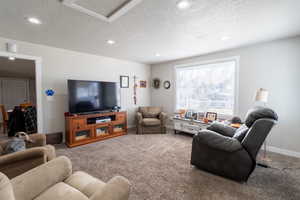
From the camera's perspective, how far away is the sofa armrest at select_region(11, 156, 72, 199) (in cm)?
98

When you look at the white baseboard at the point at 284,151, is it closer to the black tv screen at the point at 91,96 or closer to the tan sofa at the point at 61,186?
the tan sofa at the point at 61,186

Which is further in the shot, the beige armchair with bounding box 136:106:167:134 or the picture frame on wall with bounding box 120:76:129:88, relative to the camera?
the picture frame on wall with bounding box 120:76:129:88

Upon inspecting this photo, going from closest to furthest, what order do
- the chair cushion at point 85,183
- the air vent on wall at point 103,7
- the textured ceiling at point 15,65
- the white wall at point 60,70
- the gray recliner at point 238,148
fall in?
1. the chair cushion at point 85,183
2. the air vent on wall at point 103,7
3. the gray recliner at point 238,148
4. the white wall at point 60,70
5. the textured ceiling at point 15,65

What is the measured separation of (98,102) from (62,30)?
6.13ft

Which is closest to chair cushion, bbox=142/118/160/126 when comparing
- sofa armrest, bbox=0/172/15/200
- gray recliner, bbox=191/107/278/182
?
gray recliner, bbox=191/107/278/182

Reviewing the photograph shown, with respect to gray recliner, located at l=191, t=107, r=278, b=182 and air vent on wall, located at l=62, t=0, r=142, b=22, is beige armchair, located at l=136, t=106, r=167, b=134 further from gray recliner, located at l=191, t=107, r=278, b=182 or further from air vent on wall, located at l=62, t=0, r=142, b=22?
air vent on wall, located at l=62, t=0, r=142, b=22

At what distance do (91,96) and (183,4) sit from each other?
9.58ft

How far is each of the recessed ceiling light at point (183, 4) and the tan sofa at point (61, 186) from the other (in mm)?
1911

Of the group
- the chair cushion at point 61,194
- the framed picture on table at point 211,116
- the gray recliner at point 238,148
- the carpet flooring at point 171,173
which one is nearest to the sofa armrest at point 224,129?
the gray recliner at point 238,148

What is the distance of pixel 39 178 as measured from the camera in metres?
1.08

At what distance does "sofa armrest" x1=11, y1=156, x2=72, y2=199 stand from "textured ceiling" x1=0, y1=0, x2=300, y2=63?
179 cm

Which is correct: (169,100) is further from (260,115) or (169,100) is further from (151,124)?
(260,115)

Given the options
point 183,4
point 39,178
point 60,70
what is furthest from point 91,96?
point 183,4

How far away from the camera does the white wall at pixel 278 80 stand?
2.62 metres
